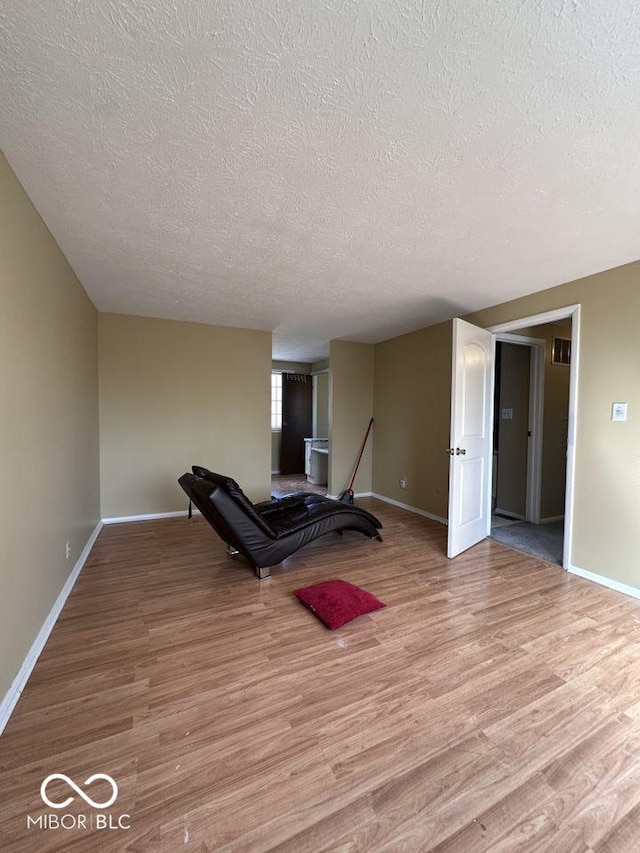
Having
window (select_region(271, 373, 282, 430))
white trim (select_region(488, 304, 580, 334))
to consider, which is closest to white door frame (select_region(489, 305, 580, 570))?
white trim (select_region(488, 304, 580, 334))

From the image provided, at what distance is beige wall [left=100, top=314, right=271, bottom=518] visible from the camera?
4020 millimetres

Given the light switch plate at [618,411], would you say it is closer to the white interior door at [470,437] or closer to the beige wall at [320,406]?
the white interior door at [470,437]

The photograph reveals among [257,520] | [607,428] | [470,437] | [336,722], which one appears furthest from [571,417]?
[336,722]

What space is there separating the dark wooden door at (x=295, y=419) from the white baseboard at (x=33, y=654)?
15.9 ft

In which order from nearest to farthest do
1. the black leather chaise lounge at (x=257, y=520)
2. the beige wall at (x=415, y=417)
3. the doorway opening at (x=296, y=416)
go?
the black leather chaise lounge at (x=257, y=520), the beige wall at (x=415, y=417), the doorway opening at (x=296, y=416)

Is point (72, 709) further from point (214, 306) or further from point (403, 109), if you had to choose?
point (214, 306)

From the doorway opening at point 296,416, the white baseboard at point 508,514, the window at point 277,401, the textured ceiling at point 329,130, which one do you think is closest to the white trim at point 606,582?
the white baseboard at point 508,514

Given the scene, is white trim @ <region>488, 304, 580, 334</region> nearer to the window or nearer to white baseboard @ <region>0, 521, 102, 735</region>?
white baseboard @ <region>0, 521, 102, 735</region>

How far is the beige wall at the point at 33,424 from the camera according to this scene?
1512 mm

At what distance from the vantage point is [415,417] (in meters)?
4.68

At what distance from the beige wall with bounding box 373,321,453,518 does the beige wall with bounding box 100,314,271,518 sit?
1.74 meters

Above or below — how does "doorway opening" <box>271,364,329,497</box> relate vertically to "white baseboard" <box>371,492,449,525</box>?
above

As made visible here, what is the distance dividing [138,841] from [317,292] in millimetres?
3303

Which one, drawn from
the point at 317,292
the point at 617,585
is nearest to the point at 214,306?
the point at 317,292
